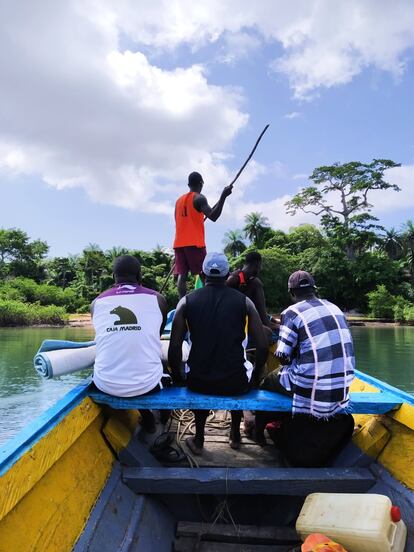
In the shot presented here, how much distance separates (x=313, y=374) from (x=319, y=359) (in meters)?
0.09

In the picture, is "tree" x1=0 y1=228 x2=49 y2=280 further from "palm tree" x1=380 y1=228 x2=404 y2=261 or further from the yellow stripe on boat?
the yellow stripe on boat

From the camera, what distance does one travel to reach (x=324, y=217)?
1629 inches

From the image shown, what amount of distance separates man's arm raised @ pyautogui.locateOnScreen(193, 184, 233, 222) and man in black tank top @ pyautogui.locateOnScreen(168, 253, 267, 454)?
162 cm

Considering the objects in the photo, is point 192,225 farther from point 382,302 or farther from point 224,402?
point 382,302

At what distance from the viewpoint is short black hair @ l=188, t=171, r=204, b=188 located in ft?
15.2

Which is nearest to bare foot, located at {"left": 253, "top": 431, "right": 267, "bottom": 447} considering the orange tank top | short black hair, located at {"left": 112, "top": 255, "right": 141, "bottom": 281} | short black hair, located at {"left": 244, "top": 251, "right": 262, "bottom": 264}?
short black hair, located at {"left": 112, "top": 255, "right": 141, "bottom": 281}

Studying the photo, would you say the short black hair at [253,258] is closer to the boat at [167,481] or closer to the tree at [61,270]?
the boat at [167,481]

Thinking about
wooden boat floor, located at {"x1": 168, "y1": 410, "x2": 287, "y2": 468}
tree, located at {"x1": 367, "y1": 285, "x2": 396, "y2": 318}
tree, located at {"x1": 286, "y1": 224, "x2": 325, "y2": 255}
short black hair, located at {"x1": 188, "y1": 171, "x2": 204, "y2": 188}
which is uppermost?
tree, located at {"x1": 286, "y1": 224, "x2": 325, "y2": 255}

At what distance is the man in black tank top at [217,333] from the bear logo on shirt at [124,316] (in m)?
0.31

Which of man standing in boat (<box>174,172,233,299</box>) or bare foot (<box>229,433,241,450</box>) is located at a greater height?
man standing in boat (<box>174,172,233,299</box>)

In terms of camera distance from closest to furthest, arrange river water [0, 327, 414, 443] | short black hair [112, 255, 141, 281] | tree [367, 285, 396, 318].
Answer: short black hair [112, 255, 141, 281], river water [0, 327, 414, 443], tree [367, 285, 396, 318]

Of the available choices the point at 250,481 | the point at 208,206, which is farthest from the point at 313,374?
the point at 208,206

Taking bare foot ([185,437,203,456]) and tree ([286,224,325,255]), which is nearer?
bare foot ([185,437,203,456])

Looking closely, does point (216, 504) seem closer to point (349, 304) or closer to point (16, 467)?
point (16, 467)
